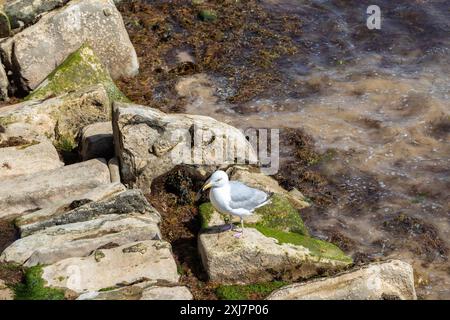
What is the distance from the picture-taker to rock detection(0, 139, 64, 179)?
1602 centimetres

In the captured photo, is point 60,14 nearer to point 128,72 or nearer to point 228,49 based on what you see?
point 128,72

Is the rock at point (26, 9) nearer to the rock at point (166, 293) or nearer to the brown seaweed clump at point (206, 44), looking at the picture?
the brown seaweed clump at point (206, 44)

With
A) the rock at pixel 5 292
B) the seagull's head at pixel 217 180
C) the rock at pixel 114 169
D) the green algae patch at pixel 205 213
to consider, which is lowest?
the green algae patch at pixel 205 213

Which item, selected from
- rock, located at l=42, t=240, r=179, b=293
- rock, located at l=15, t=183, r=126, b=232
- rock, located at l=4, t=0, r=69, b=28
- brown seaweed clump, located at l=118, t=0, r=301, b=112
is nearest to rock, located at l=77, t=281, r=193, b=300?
rock, located at l=42, t=240, r=179, b=293

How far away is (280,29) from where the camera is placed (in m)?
26.4

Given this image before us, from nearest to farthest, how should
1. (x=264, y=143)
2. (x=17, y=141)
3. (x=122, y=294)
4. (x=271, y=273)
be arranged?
(x=122, y=294)
(x=271, y=273)
(x=17, y=141)
(x=264, y=143)

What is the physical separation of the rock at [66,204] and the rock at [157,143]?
1.10m

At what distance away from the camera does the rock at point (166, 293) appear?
11.2m

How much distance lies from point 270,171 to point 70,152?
18.3 feet

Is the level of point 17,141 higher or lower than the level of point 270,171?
higher

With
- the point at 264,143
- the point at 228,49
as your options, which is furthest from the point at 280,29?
the point at 264,143

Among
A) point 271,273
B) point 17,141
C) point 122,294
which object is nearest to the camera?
point 122,294
